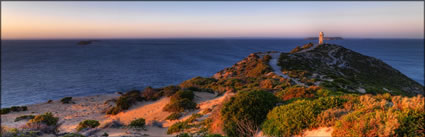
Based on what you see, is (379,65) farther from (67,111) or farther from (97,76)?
(97,76)

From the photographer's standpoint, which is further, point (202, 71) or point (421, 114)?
point (202, 71)

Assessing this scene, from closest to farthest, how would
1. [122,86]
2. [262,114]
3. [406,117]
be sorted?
[406,117]
[262,114]
[122,86]

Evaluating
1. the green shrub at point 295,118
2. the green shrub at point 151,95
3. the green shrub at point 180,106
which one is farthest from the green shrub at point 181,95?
the green shrub at point 295,118

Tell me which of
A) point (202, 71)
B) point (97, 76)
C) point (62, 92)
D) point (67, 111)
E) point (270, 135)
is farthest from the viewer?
point (202, 71)

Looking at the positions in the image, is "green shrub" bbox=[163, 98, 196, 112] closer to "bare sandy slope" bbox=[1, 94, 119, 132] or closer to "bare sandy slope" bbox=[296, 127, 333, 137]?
"bare sandy slope" bbox=[1, 94, 119, 132]

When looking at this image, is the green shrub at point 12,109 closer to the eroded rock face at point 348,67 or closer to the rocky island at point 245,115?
the rocky island at point 245,115

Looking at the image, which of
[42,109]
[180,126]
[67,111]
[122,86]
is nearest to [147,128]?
[180,126]

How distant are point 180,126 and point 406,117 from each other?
1131 cm

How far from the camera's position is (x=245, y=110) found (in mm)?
10242

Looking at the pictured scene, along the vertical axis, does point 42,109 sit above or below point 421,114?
below

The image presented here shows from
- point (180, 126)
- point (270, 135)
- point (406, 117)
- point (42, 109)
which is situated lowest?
point (42, 109)

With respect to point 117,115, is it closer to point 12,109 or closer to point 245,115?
point 12,109

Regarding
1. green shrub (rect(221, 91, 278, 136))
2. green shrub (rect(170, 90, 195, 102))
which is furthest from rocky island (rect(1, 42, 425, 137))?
green shrub (rect(170, 90, 195, 102))

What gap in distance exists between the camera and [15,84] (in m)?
46.7
